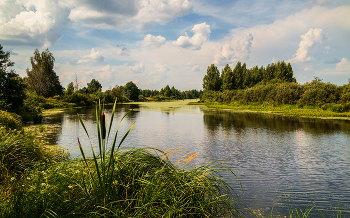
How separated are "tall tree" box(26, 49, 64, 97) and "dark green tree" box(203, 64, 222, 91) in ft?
173

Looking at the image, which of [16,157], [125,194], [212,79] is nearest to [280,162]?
[125,194]

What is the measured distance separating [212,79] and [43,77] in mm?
56970

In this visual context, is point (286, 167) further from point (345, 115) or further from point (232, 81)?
point (232, 81)

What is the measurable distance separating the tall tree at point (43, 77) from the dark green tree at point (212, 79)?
52.6 metres

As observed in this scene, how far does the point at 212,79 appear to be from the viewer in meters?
79.8

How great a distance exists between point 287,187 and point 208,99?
6731 cm

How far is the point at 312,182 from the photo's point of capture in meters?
7.39

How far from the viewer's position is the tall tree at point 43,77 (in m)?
50.7

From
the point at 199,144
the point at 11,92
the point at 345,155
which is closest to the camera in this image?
the point at 345,155

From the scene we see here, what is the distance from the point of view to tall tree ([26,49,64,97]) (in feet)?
166

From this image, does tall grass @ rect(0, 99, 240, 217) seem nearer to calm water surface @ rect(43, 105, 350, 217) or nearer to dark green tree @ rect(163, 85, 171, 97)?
calm water surface @ rect(43, 105, 350, 217)

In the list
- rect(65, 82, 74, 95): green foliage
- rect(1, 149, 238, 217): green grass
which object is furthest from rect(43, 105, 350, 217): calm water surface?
rect(65, 82, 74, 95): green foliage

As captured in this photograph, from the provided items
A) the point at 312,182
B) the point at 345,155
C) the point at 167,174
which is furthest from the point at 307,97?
the point at 167,174

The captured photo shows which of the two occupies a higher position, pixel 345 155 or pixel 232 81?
pixel 232 81
